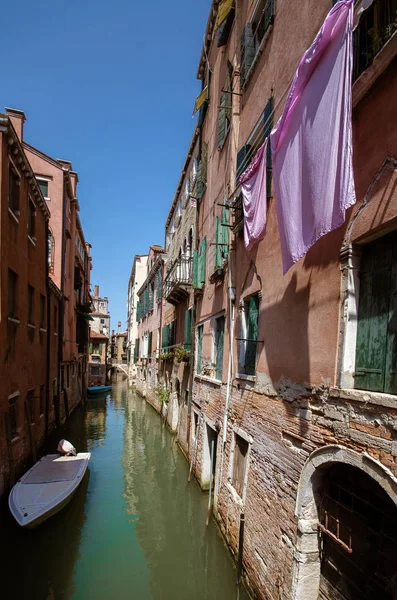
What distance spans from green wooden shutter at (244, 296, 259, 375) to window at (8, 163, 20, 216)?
586cm

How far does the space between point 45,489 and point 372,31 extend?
911 centimetres

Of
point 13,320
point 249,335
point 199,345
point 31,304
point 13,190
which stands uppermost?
point 13,190

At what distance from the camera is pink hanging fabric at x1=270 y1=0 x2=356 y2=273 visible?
3223mm

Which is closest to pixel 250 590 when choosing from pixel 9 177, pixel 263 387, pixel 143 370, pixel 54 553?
pixel 263 387

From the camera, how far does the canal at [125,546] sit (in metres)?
5.79

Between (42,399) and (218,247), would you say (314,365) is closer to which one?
(218,247)

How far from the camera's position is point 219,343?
900 centimetres

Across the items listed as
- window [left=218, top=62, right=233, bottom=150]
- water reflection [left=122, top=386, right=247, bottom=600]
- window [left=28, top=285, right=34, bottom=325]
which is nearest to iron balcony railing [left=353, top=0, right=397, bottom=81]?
window [left=218, top=62, right=233, bottom=150]

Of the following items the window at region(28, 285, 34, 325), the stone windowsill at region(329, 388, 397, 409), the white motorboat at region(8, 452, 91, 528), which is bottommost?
the white motorboat at region(8, 452, 91, 528)

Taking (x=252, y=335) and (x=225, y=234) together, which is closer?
(x=252, y=335)

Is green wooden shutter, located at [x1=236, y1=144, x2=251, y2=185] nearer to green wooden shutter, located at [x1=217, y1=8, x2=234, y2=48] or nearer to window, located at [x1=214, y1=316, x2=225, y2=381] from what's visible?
window, located at [x1=214, y1=316, x2=225, y2=381]

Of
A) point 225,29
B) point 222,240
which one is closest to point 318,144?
point 222,240

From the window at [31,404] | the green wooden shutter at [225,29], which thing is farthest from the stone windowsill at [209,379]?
the green wooden shutter at [225,29]

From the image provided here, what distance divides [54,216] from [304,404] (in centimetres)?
1503
